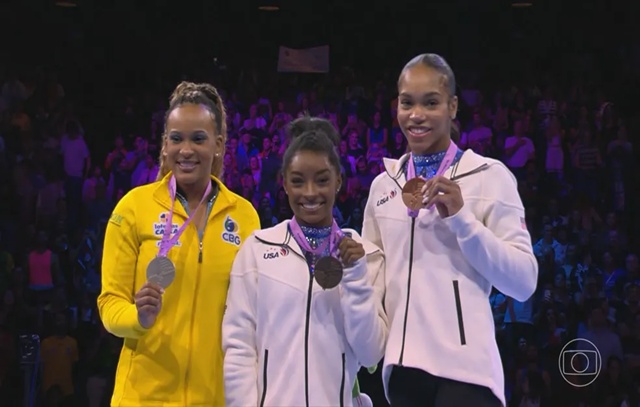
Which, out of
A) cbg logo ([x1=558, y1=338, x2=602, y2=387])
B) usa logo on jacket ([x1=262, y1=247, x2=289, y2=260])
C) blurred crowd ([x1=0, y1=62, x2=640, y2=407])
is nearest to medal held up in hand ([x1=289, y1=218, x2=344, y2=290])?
usa logo on jacket ([x1=262, y1=247, x2=289, y2=260])

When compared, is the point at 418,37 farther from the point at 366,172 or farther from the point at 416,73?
the point at 416,73

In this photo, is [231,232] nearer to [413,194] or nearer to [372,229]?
[372,229]

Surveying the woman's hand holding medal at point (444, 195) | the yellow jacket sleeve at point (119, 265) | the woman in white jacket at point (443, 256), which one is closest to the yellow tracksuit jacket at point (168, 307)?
the yellow jacket sleeve at point (119, 265)

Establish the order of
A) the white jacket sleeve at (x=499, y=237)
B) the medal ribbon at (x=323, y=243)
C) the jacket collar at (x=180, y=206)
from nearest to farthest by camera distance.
A: the white jacket sleeve at (x=499, y=237)
the medal ribbon at (x=323, y=243)
the jacket collar at (x=180, y=206)

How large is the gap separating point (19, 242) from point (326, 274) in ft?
21.9

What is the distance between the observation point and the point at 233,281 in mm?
2930

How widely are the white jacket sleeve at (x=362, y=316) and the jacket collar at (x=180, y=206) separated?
1.67 ft

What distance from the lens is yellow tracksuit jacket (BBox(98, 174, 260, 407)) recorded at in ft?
9.50

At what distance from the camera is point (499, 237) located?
9.30 feet

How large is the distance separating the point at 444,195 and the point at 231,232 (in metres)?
0.73

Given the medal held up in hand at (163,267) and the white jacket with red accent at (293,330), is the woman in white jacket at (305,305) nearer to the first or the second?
the white jacket with red accent at (293,330)

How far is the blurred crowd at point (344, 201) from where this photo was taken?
24.1ft

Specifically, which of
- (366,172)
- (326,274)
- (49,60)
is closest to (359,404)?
(326,274)

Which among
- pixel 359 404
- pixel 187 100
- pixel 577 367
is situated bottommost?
pixel 577 367
